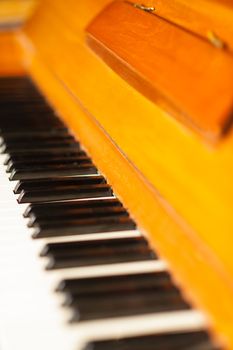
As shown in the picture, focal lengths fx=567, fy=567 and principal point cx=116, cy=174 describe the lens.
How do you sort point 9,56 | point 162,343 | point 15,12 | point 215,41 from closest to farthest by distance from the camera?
point 162,343 < point 215,41 < point 9,56 < point 15,12

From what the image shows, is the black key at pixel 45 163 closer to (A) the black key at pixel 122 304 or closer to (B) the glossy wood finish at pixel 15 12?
(A) the black key at pixel 122 304

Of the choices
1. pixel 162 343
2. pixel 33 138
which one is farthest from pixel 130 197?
pixel 33 138

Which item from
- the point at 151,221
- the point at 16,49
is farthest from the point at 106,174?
the point at 16,49

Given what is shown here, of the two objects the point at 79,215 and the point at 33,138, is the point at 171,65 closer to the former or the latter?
the point at 79,215

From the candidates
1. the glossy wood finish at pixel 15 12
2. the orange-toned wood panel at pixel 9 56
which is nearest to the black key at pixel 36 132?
the orange-toned wood panel at pixel 9 56

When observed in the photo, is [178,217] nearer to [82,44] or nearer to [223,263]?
[223,263]

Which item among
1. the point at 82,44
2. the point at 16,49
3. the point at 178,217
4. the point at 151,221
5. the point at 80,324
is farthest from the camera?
the point at 16,49

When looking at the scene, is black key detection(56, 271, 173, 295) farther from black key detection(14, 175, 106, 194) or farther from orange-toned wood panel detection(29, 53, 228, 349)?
black key detection(14, 175, 106, 194)
